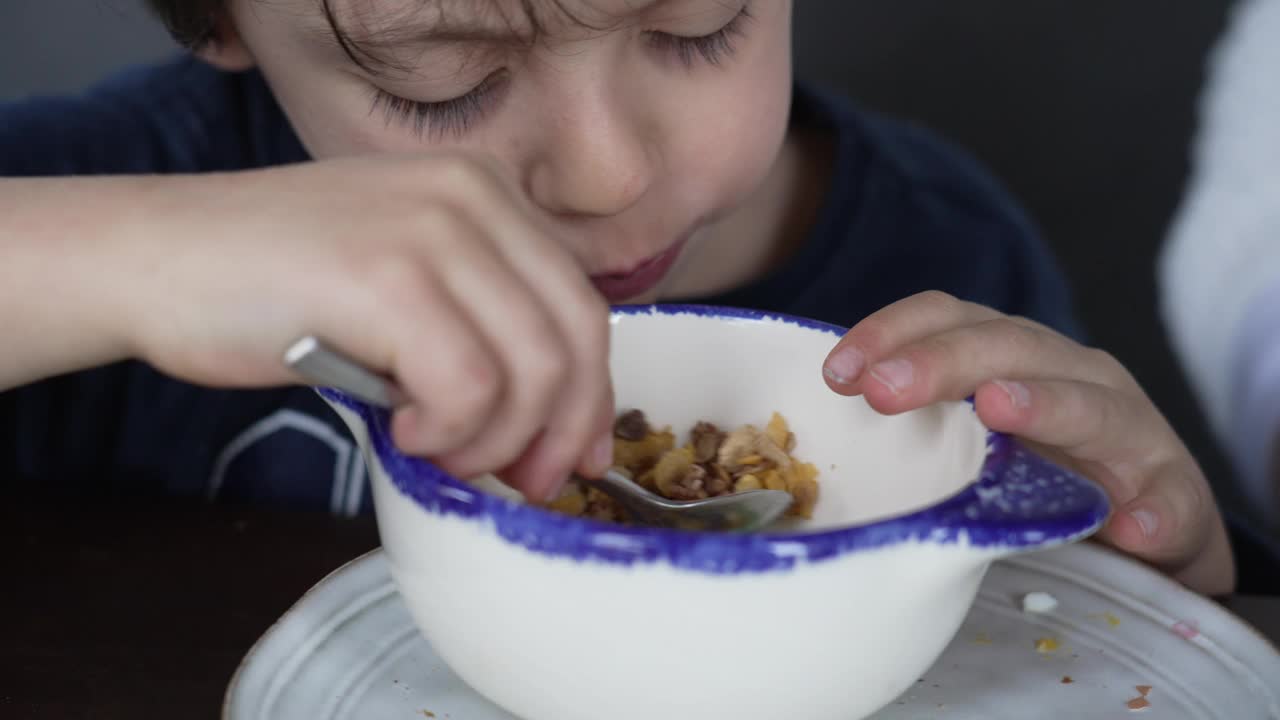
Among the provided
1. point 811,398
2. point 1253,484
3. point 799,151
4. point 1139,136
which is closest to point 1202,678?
point 811,398

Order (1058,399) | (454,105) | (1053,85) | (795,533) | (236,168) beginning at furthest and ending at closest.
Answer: (1053,85) → (236,168) → (454,105) → (1058,399) → (795,533)

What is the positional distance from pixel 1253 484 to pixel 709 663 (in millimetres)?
848

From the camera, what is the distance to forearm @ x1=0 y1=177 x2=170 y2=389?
514mm

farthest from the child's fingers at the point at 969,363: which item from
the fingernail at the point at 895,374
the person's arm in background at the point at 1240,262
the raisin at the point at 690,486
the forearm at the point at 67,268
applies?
the person's arm in background at the point at 1240,262

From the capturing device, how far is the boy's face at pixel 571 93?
0.67m

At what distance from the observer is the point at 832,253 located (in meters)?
1.13

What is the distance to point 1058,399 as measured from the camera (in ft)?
1.98

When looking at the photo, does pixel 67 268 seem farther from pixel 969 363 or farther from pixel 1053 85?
pixel 1053 85

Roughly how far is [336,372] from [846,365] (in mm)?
229

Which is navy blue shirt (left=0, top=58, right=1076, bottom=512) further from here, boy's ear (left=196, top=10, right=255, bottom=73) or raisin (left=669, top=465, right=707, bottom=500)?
raisin (left=669, top=465, right=707, bottom=500)

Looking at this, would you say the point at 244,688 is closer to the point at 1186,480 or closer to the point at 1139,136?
the point at 1186,480

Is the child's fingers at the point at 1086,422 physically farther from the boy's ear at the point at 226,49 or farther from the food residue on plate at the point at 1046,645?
the boy's ear at the point at 226,49

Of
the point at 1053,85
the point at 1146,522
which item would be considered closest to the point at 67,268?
the point at 1146,522

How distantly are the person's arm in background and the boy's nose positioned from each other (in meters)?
0.60
